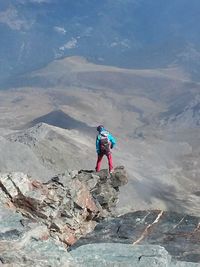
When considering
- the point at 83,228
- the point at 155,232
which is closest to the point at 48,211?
the point at 83,228

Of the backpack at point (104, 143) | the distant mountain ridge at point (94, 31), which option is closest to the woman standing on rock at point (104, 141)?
the backpack at point (104, 143)

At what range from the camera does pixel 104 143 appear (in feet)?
50.0

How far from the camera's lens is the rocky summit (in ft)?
25.2

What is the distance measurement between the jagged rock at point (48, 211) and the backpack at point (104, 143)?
0.64m

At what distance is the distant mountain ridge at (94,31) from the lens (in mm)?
139675

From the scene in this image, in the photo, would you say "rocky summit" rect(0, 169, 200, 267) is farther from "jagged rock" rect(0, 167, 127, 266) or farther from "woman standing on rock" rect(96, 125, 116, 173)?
"woman standing on rock" rect(96, 125, 116, 173)

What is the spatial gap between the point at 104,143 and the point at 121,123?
57727 mm

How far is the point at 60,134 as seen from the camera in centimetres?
4784

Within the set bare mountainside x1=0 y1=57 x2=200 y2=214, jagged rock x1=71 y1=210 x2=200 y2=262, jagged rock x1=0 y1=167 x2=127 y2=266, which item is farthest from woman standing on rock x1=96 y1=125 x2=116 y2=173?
bare mountainside x1=0 y1=57 x2=200 y2=214

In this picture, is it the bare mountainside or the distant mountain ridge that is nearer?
the bare mountainside

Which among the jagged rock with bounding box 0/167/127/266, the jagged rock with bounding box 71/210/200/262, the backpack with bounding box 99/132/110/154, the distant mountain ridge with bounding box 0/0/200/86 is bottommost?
the jagged rock with bounding box 71/210/200/262

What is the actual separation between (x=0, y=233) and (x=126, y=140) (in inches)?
2048

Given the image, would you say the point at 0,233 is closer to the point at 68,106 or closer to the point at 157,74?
the point at 68,106

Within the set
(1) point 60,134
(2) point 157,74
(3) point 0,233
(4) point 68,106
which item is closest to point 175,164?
(1) point 60,134
